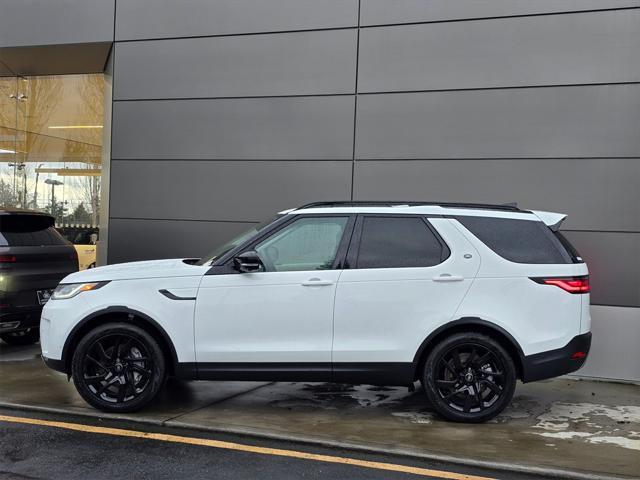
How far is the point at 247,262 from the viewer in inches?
219

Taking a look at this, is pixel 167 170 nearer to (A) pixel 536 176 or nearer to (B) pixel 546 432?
(A) pixel 536 176

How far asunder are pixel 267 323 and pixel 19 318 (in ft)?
13.7

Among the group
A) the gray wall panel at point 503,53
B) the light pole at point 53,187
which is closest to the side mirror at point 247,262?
the gray wall panel at point 503,53

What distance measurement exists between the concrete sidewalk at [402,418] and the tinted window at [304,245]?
1.35 m

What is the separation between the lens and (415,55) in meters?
8.72

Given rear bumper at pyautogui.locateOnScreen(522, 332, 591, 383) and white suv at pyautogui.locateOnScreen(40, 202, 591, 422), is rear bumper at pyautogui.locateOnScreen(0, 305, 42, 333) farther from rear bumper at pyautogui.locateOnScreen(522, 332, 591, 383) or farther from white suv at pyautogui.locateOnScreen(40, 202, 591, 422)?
rear bumper at pyautogui.locateOnScreen(522, 332, 591, 383)

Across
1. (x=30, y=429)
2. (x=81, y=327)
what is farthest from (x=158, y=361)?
(x=30, y=429)

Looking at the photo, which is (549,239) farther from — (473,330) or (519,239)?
(473,330)

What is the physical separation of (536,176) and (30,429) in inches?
246

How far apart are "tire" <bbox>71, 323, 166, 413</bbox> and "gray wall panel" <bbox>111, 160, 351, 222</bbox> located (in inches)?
152

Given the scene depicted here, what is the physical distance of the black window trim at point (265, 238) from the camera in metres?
5.70

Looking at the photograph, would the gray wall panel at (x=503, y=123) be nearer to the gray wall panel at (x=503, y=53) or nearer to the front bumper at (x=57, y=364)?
the gray wall panel at (x=503, y=53)

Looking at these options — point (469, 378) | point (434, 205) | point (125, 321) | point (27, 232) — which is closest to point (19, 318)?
point (27, 232)

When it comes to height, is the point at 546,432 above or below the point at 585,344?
below
